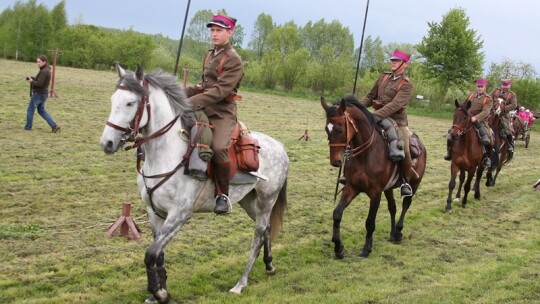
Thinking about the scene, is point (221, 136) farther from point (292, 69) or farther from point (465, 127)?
point (292, 69)

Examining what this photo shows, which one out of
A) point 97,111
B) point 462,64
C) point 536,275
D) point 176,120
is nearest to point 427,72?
point 462,64

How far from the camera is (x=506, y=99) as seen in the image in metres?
16.0

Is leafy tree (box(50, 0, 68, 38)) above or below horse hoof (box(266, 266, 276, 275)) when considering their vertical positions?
above

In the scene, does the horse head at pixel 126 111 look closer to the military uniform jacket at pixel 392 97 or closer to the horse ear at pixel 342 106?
the horse ear at pixel 342 106

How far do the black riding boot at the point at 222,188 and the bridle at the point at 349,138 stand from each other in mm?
2044

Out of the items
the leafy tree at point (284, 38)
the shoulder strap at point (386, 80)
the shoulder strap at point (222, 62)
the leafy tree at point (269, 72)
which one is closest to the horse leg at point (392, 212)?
the shoulder strap at point (386, 80)

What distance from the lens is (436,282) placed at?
7.41m

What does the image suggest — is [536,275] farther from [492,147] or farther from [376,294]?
[492,147]

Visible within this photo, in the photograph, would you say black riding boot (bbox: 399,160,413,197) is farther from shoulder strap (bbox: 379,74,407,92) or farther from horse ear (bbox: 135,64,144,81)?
horse ear (bbox: 135,64,144,81)

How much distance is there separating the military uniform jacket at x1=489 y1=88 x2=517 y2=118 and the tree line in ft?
82.3

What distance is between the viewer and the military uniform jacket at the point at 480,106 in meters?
12.5

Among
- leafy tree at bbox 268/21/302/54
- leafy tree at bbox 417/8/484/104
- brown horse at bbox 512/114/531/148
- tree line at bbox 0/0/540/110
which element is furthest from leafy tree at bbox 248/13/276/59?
brown horse at bbox 512/114/531/148

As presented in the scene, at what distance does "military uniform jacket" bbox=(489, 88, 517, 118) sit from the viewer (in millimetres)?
15484

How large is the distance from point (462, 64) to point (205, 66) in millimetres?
40410
